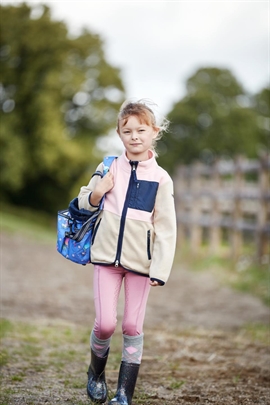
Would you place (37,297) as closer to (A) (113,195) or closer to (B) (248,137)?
(A) (113,195)

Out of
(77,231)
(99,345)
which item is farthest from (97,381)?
(77,231)

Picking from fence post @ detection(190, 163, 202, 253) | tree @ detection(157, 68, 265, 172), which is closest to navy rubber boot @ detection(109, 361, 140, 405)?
fence post @ detection(190, 163, 202, 253)

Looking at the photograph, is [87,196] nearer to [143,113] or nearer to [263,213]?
[143,113]

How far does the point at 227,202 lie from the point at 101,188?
10.2 m

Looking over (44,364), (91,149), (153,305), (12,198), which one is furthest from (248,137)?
(44,364)

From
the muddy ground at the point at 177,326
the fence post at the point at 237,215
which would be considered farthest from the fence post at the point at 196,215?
the fence post at the point at 237,215

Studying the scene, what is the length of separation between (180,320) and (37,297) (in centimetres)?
194

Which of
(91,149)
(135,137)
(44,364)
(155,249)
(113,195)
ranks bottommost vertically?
(44,364)

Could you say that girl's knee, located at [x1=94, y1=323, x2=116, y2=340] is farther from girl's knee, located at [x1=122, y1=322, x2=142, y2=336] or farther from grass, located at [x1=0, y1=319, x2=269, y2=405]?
grass, located at [x1=0, y1=319, x2=269, y2=405]

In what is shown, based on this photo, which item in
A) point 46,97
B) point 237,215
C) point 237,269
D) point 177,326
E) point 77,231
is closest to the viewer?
point 77,231

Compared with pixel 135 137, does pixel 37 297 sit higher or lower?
lower

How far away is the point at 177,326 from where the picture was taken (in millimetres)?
6473

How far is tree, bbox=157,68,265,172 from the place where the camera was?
33.2 m

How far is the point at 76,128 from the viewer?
29047 millimetres
